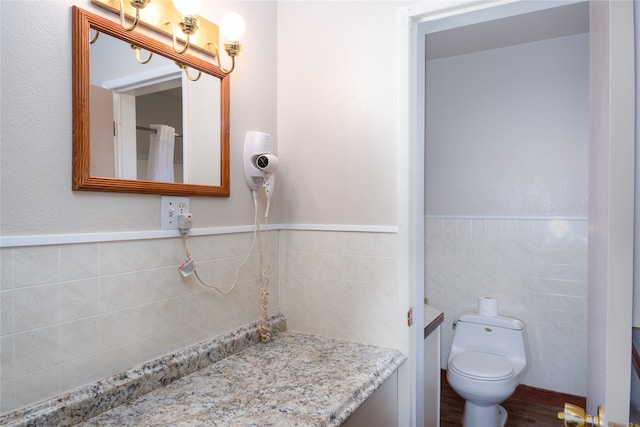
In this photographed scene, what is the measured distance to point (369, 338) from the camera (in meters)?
1.46

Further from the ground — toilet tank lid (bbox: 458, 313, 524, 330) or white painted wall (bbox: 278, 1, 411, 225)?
white painted wall (bbox: 278, 1, 411, 225)

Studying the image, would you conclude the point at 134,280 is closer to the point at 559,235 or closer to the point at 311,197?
the point at 311,197

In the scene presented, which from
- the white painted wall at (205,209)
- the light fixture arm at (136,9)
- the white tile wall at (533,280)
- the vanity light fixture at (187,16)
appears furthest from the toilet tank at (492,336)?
the light fixture arm at (136,9)

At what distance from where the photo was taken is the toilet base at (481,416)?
7.57 ft

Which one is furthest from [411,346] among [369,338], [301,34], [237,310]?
[301,34]

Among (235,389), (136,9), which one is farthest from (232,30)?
(235,389)

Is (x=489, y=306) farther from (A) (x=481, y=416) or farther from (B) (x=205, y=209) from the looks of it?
(B) (x=205, y=209)

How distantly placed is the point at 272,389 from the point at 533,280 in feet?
7.31

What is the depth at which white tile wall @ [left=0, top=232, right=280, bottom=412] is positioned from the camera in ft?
2.74

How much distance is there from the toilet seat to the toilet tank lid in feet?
0.66

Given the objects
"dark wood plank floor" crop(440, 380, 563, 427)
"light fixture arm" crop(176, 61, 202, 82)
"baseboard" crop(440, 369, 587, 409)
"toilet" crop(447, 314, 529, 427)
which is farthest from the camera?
"baseboard" crop(440, 369, 587, 409)

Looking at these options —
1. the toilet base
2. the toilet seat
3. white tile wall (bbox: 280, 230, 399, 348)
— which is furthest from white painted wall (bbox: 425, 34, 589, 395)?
white tile wall (bbox: 280, 230, 399, 348)

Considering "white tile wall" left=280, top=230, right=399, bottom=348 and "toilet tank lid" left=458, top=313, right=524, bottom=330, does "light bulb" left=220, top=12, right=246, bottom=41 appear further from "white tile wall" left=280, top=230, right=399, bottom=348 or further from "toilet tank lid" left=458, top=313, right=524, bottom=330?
"toilet tank lid" left=458, top=313, right=524, bottom=330

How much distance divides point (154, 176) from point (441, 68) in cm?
257
